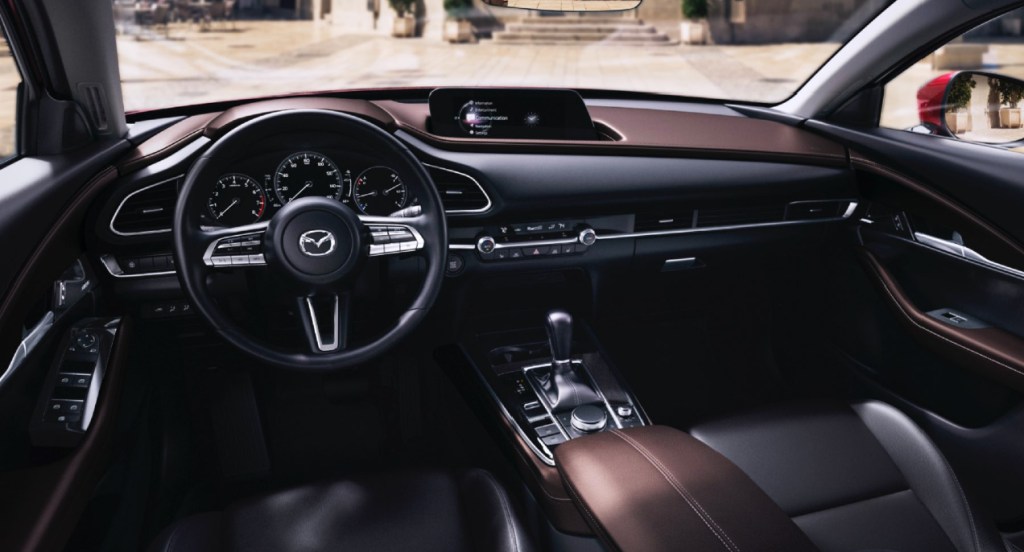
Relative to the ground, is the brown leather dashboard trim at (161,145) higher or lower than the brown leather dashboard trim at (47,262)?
higher

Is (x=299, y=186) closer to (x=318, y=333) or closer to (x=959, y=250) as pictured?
(x=318, y=333)

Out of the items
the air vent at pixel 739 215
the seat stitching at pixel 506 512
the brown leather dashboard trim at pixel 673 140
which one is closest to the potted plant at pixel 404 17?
the brown leather dashboard trim at pixel 673 140

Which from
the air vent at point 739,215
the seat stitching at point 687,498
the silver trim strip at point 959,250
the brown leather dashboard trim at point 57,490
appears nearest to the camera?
the seat stitching at point 687,498

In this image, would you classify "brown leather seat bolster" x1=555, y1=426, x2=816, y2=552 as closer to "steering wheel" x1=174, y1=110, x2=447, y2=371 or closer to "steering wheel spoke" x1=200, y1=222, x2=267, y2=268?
"steering wheel" x1=174, y1=110, x2=447, y2=371

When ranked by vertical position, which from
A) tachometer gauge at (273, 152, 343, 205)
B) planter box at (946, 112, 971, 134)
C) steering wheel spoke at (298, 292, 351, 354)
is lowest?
steering wheel spoke at (298, 292, 351, 354)

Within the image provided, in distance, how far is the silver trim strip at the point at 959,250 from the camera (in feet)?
6.93

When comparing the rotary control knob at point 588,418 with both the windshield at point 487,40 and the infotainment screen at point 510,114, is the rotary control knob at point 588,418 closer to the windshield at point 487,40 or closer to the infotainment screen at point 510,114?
the infotainment screen at point 510,114

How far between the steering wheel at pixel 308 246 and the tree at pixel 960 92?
164cm

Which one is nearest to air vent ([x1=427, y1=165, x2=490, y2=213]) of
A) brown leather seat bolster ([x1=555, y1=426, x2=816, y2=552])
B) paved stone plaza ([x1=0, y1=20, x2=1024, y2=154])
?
brown leather seat bolster ([x1=555, y1=426, x2=816, y2=552])

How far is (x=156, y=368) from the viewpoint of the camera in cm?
225

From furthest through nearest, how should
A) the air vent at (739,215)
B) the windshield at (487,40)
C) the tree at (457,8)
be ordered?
the tree at (457,8), the windshield at (487,40), the air vent at (739,215)

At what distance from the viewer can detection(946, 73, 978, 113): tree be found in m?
2.38

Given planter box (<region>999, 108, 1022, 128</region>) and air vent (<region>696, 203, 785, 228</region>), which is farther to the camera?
air vent (<region>696, 203, 785, 228</region>)

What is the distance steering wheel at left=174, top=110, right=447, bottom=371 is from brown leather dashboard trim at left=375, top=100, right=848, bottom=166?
38 cm
